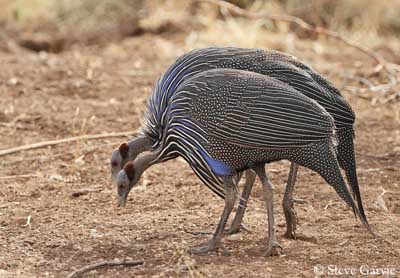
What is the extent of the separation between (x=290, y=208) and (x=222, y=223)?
40 cm

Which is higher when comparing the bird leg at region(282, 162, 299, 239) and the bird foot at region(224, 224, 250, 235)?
the bird leg at region(282, 162, 299, 239)

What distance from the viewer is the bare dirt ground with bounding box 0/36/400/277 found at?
13.3ft

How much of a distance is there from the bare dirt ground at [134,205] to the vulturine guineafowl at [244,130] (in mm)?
224

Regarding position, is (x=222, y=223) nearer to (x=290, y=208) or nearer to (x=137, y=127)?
(x=290, y=208)

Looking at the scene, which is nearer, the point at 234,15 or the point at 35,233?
the point at 35,233

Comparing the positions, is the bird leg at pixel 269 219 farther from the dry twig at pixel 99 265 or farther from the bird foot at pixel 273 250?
the dry twig at pixel 99 265

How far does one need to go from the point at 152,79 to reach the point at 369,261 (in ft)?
14.3

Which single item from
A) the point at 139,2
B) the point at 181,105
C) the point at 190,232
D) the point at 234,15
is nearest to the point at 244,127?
the point at 181,105

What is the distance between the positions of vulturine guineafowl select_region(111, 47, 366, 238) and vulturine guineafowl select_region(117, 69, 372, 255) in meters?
0.13

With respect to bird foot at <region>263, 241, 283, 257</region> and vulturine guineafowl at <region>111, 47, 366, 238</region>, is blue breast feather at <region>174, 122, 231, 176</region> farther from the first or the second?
bird foot at <region>263, 241, 283, 257</region>

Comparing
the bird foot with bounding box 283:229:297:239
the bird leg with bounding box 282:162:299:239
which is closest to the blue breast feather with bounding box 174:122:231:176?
the bird leg with bounding box 282:162:299:239

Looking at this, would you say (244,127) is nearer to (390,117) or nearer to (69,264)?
(69,264)

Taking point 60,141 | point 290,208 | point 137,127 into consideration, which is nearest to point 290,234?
point 290,208

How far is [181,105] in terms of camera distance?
13.2 feet
